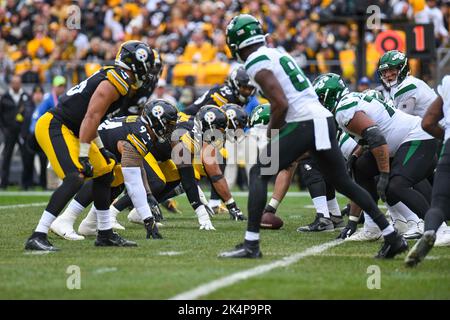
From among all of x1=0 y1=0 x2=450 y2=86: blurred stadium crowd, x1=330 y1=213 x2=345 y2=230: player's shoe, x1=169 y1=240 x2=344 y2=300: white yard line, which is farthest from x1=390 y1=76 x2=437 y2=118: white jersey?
x1=0 y1=0 x2=450 y2=86: blurred stadium crowd

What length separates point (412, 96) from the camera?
897 centimetres

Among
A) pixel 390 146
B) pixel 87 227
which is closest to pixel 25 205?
pixel 87 227

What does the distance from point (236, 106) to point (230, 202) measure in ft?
3.56

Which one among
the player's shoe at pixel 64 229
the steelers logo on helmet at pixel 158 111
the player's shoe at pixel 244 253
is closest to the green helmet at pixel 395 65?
the steelers logo on helmet at pixel 158 111

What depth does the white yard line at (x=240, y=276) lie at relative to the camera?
5.21 m

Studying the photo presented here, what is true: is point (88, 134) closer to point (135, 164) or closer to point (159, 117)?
point (135, 164)

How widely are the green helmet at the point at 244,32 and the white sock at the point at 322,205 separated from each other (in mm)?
3136

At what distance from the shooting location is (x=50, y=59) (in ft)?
63.4

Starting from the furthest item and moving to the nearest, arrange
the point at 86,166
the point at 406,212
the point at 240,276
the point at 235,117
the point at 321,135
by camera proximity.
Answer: the point at 235,117 → the point at 406,212 → the point at 86,166 → the point at 321,135 → the point at 240,276

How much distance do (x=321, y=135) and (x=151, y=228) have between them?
2.25 m

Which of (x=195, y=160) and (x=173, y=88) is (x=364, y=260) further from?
(x=173, y=88)

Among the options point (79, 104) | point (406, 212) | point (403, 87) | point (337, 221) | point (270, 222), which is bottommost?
point (337, 221)

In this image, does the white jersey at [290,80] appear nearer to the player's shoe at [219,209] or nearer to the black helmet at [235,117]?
the black helmet at [235,117]
